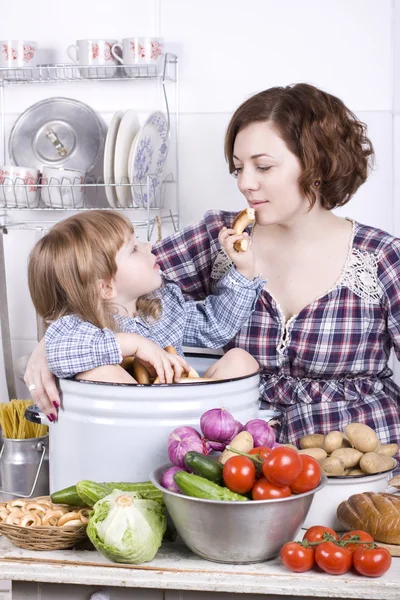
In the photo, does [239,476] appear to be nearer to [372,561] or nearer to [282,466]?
[282,466]

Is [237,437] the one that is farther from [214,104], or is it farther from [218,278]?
[214,104]

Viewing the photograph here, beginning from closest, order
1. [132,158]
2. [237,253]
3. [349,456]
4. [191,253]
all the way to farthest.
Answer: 1. [349,456]
2. [237,253]
3. [191,253]
4. [132,158]

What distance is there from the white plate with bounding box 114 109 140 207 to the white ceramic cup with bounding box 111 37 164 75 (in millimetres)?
133

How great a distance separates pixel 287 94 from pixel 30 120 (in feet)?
3.13

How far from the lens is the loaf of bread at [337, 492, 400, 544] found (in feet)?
3.62

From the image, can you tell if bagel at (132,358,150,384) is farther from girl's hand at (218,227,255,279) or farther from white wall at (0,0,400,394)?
white wall at (0,0,400,394)

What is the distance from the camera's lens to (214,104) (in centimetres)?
229

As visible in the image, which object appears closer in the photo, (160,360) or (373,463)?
(373,463)

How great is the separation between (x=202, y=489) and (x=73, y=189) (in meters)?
1.37

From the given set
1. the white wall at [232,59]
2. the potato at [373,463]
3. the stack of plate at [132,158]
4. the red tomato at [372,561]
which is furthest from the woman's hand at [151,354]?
the white wall at [232,59]

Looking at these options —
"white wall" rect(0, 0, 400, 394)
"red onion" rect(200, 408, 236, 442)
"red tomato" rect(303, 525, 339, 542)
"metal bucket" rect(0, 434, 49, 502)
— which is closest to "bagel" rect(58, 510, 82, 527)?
"red onion" rect(200, 408, 236, 442)

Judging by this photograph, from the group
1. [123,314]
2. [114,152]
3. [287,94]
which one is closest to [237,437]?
[123,314]

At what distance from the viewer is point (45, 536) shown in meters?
1.09

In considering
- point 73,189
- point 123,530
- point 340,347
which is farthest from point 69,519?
point 73,189
